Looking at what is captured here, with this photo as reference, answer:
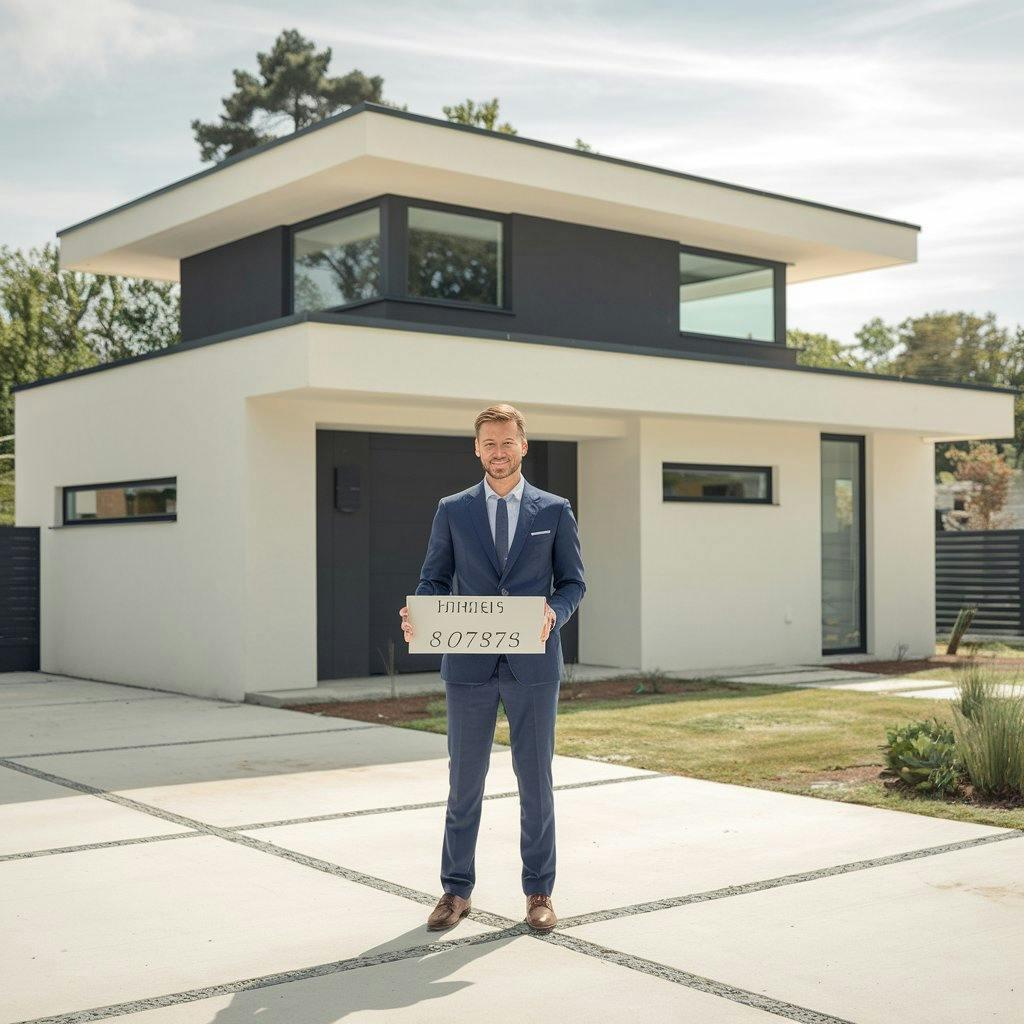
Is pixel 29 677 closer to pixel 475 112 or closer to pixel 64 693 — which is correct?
pixel 64 693

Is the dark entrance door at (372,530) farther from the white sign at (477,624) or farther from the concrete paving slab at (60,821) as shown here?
the white sign at (477,624)

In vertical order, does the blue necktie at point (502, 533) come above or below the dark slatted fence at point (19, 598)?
above

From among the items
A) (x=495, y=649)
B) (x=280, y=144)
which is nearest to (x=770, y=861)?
(x=495, y=649)

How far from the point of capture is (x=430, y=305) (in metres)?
15.3

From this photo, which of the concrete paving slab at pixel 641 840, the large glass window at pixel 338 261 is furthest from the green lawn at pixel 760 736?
the large glass window at pixel 338 261

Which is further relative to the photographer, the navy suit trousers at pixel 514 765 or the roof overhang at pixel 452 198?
the roof overhang at pixel 452 198

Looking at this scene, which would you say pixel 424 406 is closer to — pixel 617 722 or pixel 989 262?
pixel 617 722

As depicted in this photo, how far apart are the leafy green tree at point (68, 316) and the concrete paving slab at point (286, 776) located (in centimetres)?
3500

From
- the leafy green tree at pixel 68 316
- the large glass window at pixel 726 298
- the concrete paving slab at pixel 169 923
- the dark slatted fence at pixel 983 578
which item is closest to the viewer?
the concrete paving slab at pixel 169 923

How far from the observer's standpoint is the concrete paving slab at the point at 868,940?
4543 millimetres

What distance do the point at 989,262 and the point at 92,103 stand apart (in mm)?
46154

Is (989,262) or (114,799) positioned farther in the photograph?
(989,262)

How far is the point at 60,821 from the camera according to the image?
7594 millimetres

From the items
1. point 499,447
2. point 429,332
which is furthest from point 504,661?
point 429,332
